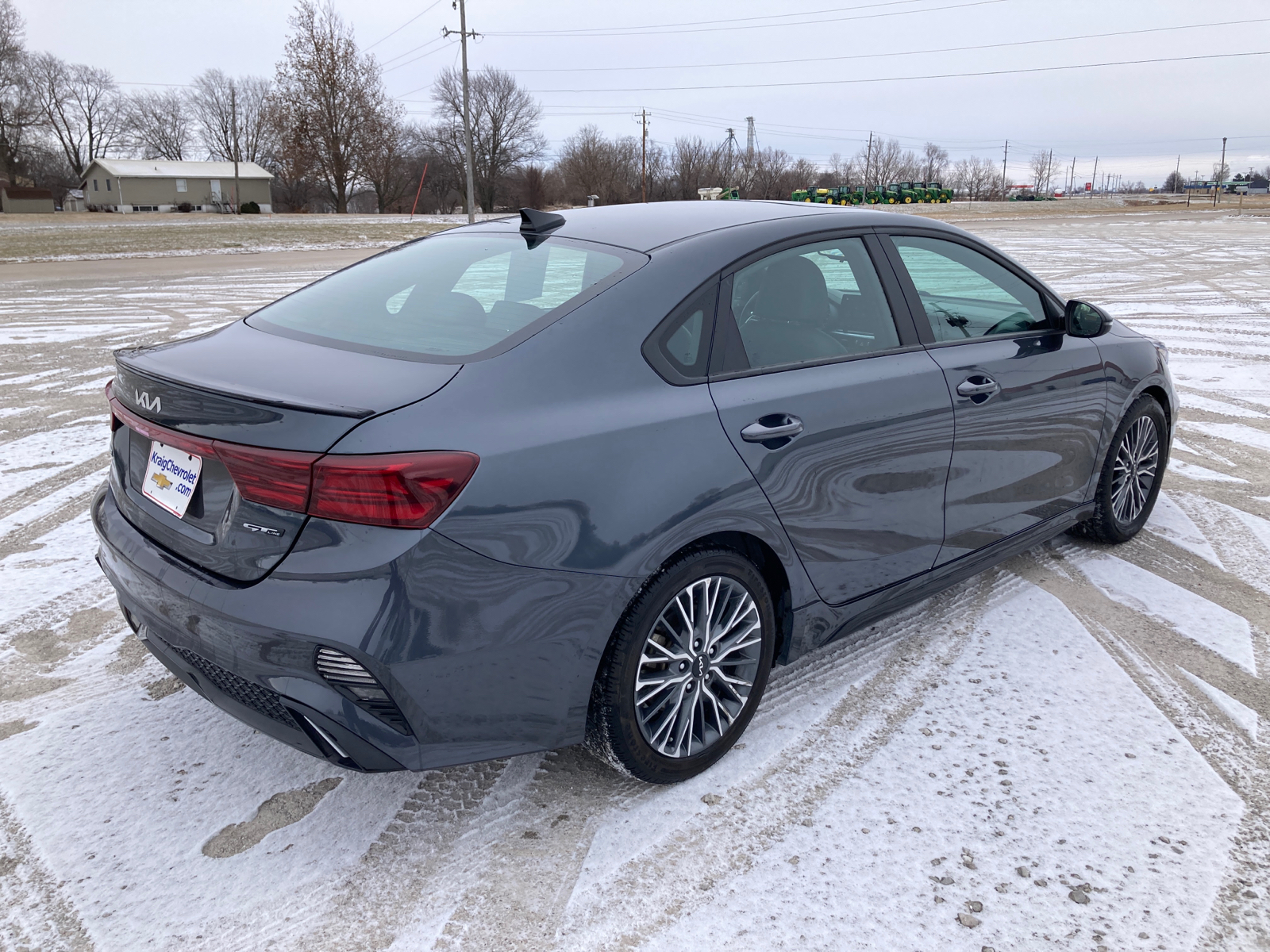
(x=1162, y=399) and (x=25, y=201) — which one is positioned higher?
(x=25, y=201)

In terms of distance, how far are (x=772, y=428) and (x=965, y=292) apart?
1.40 m

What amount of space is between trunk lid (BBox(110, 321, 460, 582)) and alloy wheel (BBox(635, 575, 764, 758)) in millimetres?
924

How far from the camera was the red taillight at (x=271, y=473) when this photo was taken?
215cm

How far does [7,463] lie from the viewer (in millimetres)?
5609

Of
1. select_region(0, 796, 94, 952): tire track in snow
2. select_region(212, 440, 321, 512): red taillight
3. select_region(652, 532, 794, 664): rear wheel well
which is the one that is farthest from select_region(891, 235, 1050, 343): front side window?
select_region(0, 796, 94, 952): tire track in snow

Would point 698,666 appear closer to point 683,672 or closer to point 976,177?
point 683,672

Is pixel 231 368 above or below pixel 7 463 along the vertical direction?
above

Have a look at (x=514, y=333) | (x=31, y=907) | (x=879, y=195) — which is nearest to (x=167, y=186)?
(x=879, y=195)

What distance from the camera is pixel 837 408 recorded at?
295cm

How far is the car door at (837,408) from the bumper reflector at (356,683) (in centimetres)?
114

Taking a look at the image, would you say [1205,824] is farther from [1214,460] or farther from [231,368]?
[1214,460]

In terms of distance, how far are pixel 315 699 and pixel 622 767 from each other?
0.89 meters

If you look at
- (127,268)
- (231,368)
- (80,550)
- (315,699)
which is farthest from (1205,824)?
(127,268)

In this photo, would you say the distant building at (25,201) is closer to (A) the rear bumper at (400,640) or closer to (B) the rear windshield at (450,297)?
(B) the rear windshield at (450,297)
